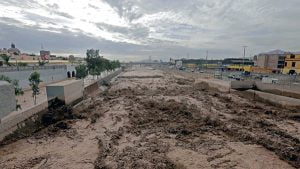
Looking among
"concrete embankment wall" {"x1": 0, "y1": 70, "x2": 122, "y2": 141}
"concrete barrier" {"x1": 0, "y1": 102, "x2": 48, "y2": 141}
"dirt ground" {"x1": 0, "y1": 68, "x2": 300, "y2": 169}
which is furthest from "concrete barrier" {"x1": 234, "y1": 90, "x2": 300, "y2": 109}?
"concrete barrier" {"x1": 0, "y1": 102, "x2": 48, "y2": 141}

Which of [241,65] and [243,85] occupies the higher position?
[241,65]

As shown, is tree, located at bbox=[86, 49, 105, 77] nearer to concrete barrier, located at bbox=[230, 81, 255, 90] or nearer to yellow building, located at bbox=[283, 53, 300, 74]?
concrete barrier, located at bbox=[230, 81, 255, 90]

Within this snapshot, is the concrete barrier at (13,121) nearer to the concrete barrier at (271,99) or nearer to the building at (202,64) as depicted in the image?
the concrete barrier at (271,99)

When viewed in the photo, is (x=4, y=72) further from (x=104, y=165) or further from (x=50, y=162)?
(x=104, y=165)

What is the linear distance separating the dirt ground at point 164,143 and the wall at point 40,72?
12.8 metres

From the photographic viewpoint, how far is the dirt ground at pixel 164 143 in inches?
342

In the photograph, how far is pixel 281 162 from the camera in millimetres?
8820

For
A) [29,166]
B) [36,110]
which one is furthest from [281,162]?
[36,110]

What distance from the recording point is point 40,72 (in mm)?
29125

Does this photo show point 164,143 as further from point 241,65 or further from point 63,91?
point 241,65

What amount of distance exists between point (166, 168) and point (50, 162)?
18.3 ft

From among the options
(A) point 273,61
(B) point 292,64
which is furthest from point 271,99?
(A) point 273,61

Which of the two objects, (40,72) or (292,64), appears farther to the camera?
(292,64)

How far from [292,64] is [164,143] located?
5144cm
